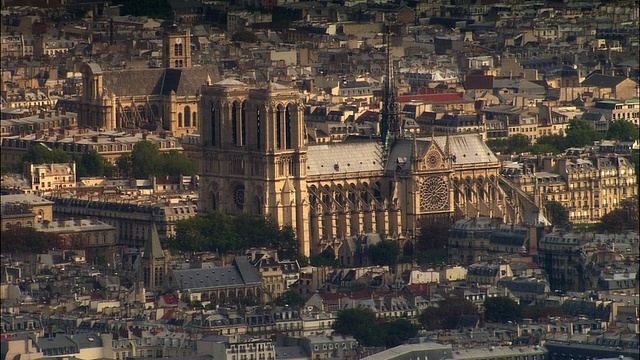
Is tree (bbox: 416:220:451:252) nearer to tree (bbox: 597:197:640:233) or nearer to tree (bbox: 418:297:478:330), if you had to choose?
tree (bbox: 597:197:640:233)

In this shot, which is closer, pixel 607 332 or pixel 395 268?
pixel 607 332

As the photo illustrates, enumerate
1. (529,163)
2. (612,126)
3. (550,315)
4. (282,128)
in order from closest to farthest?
(550,315) < (282,128) < (529,163) < (612,126)

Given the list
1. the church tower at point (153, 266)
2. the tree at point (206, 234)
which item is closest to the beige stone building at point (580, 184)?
the tree at point (206, 234)

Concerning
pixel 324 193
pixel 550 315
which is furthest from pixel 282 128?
pixel 550 315

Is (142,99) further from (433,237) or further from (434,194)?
(433,237)

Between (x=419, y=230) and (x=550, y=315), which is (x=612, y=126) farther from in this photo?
(x=550, y=315)

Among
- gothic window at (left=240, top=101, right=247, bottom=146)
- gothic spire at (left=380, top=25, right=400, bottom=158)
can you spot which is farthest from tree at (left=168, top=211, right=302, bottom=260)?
gothic spire at (left=380, top=25, right=400, bottom=158)

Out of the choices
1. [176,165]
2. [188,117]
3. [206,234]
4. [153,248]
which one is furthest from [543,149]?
[153,248]
